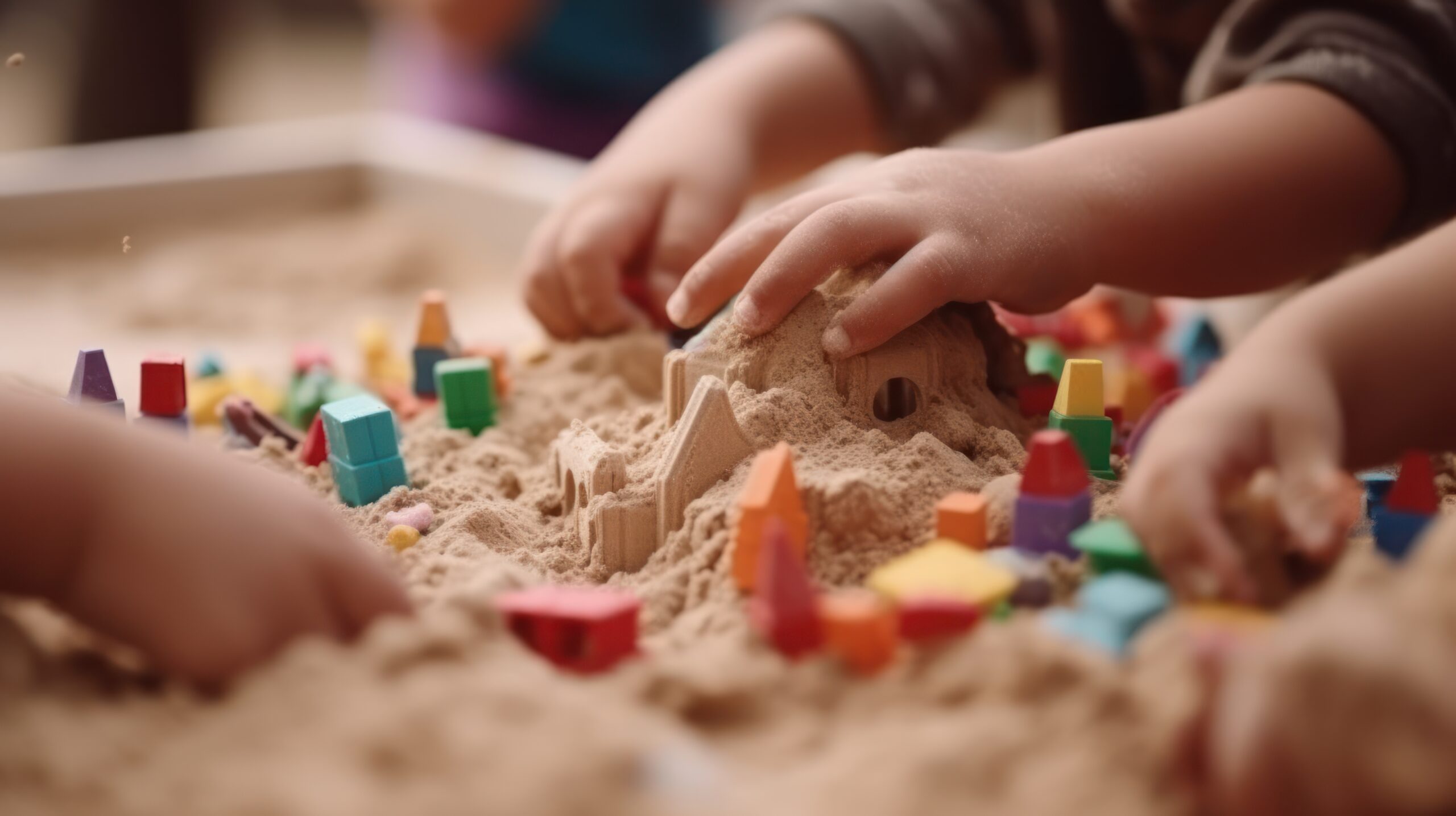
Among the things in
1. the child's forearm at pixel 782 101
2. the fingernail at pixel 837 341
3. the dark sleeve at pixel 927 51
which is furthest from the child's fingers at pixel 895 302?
the dark sleeve at pixel 927 51

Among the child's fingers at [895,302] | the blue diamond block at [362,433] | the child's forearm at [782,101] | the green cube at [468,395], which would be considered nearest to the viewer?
the child's fingers at [895,302]

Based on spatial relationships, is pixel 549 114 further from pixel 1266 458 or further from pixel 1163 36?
pixel 1266 458

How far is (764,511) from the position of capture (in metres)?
0.71

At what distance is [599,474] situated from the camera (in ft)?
2.70

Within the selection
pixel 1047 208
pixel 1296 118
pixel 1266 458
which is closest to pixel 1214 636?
pixel 1266 458

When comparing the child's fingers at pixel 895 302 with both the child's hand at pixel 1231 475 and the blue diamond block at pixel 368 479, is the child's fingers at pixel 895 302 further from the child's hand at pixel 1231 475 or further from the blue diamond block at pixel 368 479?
the blue diamond block at pixel 368 479

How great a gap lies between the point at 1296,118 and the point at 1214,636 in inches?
27.1

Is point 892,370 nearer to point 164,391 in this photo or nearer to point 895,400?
point 895,400

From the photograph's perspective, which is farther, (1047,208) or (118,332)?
(118,332)

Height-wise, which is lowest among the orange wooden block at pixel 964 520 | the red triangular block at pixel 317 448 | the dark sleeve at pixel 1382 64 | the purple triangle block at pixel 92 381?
the orange wooden block at pixel 964 520

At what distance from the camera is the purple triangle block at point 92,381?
0.97 metres

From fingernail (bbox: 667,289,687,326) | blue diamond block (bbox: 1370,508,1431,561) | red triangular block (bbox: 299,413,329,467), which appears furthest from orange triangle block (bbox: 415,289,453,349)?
blue diamond block (bbox: 1370,508,1431,561)

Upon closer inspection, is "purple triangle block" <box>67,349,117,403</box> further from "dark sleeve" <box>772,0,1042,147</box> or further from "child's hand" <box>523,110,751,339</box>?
"dark sleeve" <box>772,0,1042,147</box>

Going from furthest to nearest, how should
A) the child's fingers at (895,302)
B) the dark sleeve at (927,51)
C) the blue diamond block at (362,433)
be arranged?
the dark sleeve at (927,51)
the blue diamond block at (362,433)
the child's fingers at (895,302)
